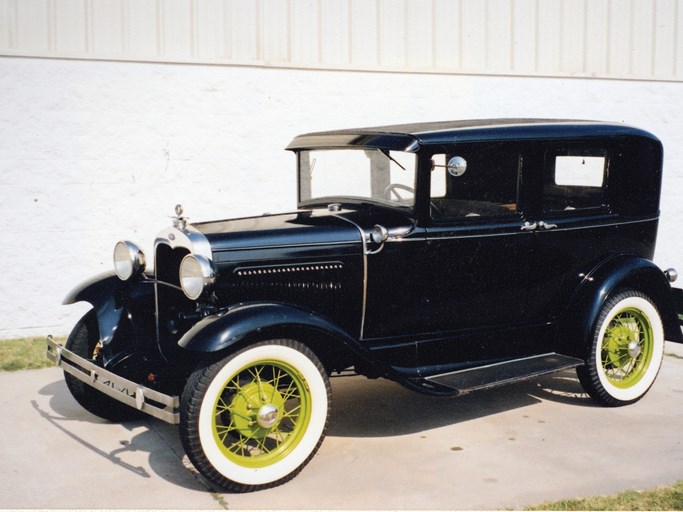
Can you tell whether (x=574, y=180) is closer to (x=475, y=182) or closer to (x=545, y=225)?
(x=545, y=225)

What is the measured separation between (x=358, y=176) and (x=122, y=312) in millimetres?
1537

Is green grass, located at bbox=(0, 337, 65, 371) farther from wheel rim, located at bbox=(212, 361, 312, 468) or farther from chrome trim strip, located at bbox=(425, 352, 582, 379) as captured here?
chrome trim strip, located at bbox=(425, 352, 582, 379)

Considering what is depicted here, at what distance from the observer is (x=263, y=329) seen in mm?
3734

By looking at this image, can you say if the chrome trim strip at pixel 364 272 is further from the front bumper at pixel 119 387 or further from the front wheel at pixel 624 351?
the front wheel at pixel 624 351

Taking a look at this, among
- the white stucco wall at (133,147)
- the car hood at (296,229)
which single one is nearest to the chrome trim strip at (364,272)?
the car hood at (296,229)

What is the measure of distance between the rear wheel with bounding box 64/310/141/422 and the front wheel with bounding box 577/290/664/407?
277 centimetres

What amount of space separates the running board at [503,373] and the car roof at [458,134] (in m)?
1.25

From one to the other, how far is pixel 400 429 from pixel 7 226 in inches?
147

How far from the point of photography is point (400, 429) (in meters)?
4.65

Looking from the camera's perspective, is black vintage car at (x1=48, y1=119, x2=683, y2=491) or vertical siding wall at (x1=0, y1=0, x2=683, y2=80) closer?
black vintage car at (x1=48, y1=119, x2=683, y2=491)

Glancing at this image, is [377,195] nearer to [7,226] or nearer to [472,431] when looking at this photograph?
[472,431]

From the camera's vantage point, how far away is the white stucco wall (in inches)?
258

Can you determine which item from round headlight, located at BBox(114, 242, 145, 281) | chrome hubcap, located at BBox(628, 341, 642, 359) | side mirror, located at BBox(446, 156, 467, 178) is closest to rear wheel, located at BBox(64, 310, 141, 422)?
round headlight, located at BBox(114, 242, 145, 281)

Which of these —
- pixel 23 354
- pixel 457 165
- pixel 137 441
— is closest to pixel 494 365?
pixel 457 165
